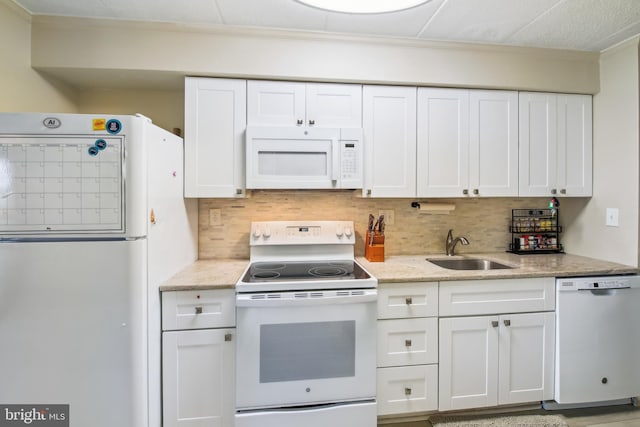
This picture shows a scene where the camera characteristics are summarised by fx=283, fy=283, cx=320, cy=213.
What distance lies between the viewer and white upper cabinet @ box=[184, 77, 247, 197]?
1.83 meters

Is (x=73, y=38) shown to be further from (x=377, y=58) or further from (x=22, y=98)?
(x=377, y=58)

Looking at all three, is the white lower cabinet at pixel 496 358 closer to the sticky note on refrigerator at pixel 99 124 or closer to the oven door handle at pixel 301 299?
the oven door handle at pixel 301 299

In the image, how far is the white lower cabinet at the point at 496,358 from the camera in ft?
5.65

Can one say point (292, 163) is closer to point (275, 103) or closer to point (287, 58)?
point (275, 103)

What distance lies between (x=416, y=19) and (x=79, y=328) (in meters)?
2.44

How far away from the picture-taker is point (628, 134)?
1945mm

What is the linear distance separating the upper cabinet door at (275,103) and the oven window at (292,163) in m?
0.21

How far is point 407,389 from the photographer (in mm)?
1689

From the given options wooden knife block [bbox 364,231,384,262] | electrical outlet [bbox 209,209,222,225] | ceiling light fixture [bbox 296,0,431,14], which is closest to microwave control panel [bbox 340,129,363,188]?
wooden knife block [bbox 364,231,384,262]

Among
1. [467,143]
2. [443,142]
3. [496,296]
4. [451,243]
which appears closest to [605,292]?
[496,296]

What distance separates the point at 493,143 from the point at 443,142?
0.39m

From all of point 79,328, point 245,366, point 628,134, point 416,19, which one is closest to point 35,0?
point 79,328

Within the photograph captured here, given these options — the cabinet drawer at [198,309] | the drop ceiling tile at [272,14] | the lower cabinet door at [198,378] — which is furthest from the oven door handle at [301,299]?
the drop ceiling tile at [272,14]

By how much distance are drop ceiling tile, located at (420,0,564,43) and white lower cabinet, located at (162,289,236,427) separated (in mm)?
2048
